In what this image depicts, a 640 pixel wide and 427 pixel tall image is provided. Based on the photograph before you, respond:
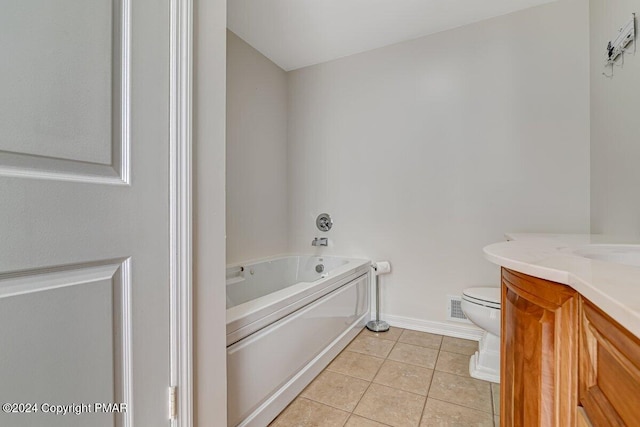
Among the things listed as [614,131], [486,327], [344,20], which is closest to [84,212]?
[486,327]

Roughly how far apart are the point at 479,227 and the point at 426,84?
4.17ft

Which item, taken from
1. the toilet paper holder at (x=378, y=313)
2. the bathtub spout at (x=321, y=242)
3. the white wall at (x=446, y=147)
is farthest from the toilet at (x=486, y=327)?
the bathtub spout at (x=321, y=242)

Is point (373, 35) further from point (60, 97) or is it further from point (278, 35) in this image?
point (60, 97)

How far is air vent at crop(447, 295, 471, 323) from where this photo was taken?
2.23 m

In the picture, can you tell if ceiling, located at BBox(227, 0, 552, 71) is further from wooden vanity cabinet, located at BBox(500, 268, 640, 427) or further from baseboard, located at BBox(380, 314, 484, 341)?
baseboard, located at BBox(380, 314, 484, 341)

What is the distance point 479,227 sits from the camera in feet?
7.19

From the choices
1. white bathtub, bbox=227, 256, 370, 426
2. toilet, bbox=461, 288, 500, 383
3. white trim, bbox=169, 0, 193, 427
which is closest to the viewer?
white trim, bbox=169, 0, 193, 427

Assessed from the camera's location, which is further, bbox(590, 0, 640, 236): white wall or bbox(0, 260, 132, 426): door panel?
bbox(590, 0, 640, 236): white wall

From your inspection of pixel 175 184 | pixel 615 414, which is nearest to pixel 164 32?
pixel 175 184

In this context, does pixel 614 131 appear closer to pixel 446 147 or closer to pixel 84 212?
pixel 446 147

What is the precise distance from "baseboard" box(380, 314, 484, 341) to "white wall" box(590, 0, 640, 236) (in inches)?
42.9

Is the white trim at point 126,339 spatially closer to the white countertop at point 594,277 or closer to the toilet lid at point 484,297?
the white countertop at point 594,277

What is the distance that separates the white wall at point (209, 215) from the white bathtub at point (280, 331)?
0.13m

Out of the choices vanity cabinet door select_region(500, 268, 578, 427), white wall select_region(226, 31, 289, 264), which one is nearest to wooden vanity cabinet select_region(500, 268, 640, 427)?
vanity cabinet door select_region(500, 268, 578, 427)
